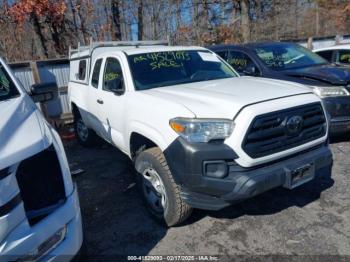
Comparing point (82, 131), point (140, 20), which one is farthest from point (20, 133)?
point (140, 20)

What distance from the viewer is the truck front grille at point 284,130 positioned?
282 centimetres

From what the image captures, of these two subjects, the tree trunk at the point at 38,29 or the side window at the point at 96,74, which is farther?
the tree trunk at the point at 38,29

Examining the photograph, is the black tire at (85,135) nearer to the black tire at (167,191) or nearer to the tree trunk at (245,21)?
the black tire at (167,191)

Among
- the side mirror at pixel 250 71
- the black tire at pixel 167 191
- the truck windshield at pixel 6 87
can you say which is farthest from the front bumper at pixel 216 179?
the side mirror at pixel 250 71

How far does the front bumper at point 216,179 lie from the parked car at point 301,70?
247 cm

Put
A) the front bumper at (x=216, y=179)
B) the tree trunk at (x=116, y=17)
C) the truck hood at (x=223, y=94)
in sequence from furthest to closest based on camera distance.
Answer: the tree trunk at (x=116, y=17) < the truck hood at (x=223, y=94) < the front bumper at (x=216, y=179)

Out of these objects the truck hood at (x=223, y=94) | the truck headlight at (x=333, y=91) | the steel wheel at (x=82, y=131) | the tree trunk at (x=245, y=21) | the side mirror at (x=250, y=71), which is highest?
the tree trunk at (x=245, y=21)

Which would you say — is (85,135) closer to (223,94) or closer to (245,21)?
(223,94)

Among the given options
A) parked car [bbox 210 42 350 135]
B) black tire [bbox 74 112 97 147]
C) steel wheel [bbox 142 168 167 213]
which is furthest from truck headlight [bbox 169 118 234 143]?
black tire [bbox 74 112 97 147]

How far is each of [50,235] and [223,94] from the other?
2.00 metres

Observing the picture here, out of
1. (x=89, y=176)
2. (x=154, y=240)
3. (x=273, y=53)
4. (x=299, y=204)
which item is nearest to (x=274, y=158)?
(x=299, y=204)

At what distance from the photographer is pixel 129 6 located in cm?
1825

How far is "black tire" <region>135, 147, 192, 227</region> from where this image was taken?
3139mm

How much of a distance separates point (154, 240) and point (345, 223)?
6.33 ft
